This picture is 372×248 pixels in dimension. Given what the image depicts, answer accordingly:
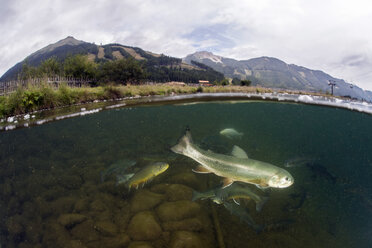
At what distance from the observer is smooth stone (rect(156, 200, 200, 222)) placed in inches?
153

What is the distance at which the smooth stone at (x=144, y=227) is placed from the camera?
338 cm

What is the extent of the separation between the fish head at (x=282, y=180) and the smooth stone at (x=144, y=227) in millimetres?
2342

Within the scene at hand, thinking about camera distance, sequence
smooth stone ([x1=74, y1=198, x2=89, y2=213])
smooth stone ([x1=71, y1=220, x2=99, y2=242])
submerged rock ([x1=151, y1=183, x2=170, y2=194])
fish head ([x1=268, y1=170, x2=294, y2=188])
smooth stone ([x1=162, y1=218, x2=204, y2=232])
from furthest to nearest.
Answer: submerged rock ([x1=151, y1=183, x2=170, y2=194]) → smooth stone ([x1=74, y1=198, x2=89, y2=213]) → smooth stone ([x1=162, y1=218, x2=204, y2=232]) → smooth stone ([x1=71, y1=220, x2=99, y2=242]) → fish head ([x1=268, y1=170, x2=294, y2=188])

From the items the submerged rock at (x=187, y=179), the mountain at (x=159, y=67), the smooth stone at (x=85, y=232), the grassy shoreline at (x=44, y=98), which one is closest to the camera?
the smooth stone at (x=85, y=232)

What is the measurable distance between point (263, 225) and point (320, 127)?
80.9 ft

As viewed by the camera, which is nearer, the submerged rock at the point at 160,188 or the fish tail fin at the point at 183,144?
the fish tail fin at the point at 183,144

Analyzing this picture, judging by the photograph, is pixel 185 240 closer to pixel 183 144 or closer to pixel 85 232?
pixel 183 144

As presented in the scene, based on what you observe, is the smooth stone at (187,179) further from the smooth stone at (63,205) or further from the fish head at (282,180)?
the fish head at (282,180)

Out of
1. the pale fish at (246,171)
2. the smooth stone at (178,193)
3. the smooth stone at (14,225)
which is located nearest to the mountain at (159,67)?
the smooth stone at (178,193)

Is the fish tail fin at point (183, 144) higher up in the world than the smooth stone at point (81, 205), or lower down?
higher up

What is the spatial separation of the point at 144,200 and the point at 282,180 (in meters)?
3.19

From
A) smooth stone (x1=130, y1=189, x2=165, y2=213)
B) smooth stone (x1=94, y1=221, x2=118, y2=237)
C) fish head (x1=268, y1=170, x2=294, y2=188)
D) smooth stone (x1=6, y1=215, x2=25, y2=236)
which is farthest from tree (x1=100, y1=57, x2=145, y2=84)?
fish head (x1=268, y1=170, x2=294, y2=188)

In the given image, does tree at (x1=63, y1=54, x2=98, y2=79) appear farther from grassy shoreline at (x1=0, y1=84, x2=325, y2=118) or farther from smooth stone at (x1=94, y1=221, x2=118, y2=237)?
smooth stone at (x1=94, y1=221, x2=118, y2=237)

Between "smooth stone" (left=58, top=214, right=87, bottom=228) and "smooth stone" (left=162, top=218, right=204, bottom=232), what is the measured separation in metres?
1.82
